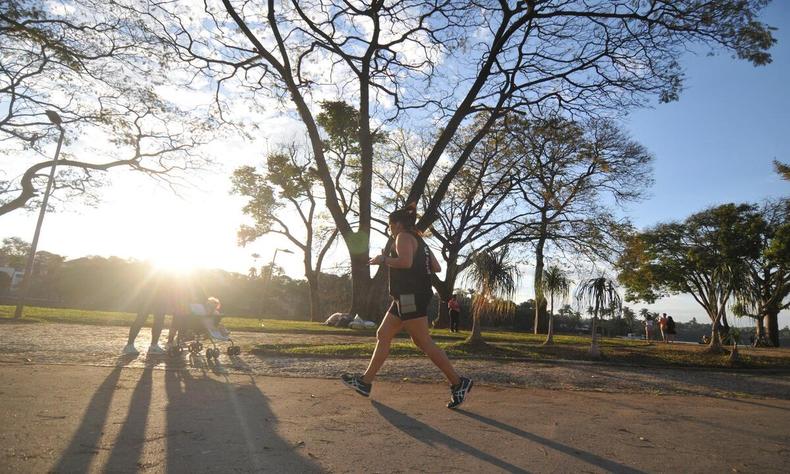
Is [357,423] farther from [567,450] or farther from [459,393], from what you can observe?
[567,450]

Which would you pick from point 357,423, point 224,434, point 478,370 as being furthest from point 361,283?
point 224,434

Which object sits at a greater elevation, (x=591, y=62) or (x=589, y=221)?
(x=591, y=62)

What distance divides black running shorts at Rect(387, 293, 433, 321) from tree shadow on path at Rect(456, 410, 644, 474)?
1058 millimetres

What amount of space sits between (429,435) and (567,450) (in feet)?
2.97

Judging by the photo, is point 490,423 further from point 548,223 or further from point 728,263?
point 548,223

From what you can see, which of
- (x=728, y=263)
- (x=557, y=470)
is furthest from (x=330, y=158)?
(x=557, y=470)

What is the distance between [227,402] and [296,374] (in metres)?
1.93

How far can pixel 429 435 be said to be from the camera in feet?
10.7

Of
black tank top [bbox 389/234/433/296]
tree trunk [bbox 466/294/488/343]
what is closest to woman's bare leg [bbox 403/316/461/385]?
black tank top [bbox 389/234/433/296]

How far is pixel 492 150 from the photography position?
24359mm

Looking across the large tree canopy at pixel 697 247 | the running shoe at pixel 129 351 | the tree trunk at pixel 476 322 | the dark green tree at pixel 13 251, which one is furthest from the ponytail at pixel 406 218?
the dark green tree at pixel 13 251

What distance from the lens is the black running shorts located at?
4.39m

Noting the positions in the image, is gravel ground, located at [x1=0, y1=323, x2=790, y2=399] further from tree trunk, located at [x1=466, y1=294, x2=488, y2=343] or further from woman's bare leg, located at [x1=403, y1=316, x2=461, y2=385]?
Result: tree trunk, located at [x1=466, y1=294, x2=488, y2=343]

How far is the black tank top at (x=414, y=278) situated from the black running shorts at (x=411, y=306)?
0.14 feet
